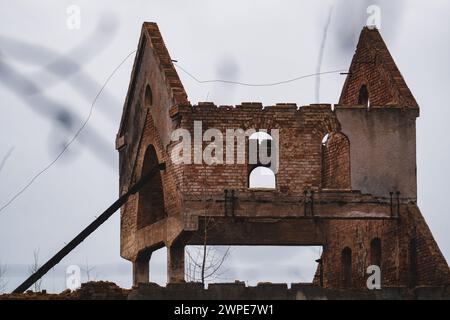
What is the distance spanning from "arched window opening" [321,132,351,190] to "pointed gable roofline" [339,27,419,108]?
3.60 feet

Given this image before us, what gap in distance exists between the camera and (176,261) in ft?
128

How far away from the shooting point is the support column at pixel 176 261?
3894 cm

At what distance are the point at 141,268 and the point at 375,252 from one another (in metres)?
5.03

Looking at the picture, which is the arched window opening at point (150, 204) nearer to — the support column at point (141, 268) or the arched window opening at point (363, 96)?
the support column at point (141, 268)

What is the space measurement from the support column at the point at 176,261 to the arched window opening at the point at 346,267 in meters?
4.47

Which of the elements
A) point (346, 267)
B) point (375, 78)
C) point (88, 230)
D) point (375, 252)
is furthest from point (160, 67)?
point (346, 267)

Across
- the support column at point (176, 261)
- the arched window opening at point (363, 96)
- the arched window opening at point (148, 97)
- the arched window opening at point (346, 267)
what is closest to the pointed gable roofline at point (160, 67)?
the arched window opening at point (148, 97)

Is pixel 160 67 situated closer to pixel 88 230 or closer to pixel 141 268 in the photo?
pixel 88 230

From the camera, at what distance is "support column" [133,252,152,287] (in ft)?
138

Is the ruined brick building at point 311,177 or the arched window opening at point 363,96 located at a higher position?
the arched window opening at point 363,96

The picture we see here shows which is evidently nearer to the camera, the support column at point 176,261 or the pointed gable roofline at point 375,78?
the support column at point 176,261

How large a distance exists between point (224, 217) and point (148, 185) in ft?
13.0
